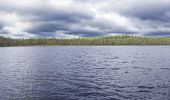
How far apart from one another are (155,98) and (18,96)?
16372 mm

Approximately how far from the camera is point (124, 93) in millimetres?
33906

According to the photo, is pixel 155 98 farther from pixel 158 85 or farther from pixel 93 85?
pixel 93 85

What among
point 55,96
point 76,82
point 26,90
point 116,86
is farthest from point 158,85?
point 26,90

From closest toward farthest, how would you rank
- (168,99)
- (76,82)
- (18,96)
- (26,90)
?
(168,99) < (18,96) < (26,90) < (76,82)

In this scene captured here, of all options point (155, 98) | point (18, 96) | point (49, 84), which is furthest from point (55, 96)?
point (155, 98)

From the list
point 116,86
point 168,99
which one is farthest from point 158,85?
point 168,99

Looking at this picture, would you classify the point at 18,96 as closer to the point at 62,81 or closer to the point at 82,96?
the point at 82,96

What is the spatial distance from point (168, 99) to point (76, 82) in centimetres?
1614

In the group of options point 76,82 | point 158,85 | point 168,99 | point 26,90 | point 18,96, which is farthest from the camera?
point 76,82

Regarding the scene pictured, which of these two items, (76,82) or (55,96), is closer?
(55,96)

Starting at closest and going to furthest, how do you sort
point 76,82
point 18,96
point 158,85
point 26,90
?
point 18,96, point 26,90, point 158,85, point 76,82

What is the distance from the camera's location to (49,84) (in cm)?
4088

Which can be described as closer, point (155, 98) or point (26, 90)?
point (155, 98)

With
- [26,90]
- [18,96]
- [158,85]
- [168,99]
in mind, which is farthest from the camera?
[158,85]
